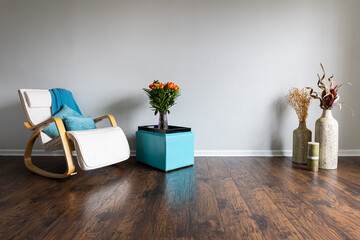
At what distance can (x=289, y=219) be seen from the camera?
1291 mm

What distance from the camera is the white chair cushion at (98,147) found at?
1849 mm

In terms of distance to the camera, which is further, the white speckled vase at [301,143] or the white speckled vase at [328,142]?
the white speckled vase at [301,143]

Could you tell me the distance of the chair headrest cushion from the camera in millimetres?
2248

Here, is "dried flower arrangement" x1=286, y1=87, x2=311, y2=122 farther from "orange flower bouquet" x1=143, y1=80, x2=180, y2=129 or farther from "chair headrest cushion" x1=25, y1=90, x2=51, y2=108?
"chair headrest cushion" x1=25, y1=90, x2=51, y2=108

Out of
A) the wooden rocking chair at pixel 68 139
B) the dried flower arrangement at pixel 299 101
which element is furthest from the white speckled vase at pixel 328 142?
the wooden rocking chair at pixel 68 139

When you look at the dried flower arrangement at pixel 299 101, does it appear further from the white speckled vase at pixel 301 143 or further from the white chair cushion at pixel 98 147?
the white chair cushion at pixel 98 147

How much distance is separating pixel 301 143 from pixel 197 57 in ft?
4.91

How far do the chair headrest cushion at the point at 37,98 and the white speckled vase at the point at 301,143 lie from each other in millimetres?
2612

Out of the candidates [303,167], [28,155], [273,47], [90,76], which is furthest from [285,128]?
[28,155]

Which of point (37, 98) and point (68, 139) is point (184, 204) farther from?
point (37, 98)

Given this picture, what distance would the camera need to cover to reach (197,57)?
2.82 m

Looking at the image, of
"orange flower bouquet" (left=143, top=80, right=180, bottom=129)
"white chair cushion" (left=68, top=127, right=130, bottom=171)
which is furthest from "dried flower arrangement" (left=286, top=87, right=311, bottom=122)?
"white chair cushion" (left=68, top=127, right=130, bottom=171)

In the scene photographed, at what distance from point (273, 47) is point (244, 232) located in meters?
2.31

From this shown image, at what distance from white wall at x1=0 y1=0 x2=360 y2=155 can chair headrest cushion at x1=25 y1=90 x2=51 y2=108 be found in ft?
1.61
